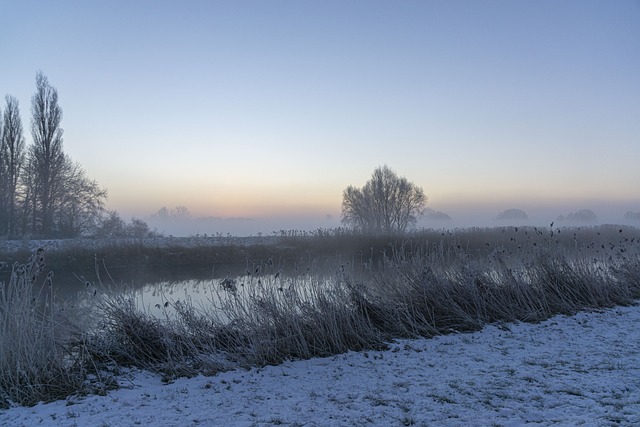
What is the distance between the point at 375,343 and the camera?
6.20 m

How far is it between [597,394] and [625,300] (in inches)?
251

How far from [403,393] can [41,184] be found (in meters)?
32.2

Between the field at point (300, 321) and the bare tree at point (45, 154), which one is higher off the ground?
the bare tree at point (45, 154)

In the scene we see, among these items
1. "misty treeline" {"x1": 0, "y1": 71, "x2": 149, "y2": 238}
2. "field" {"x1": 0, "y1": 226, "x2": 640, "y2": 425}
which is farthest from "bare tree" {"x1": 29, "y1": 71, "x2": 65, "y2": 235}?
"field" {"x1": 0, "y1": 226, "x2": 640, "y2": 425}

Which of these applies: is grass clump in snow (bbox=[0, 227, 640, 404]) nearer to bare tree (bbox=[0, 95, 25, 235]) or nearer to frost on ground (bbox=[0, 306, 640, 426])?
frost on ground (bbox=[0, 306, 640, 426])

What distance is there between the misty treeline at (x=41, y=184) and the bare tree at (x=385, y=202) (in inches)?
967

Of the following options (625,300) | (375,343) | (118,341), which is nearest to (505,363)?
(375,343)

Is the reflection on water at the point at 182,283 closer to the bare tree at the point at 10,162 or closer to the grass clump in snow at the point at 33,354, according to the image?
the grass clump in snow at the point at 33,354

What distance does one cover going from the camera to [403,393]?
13.9 ft

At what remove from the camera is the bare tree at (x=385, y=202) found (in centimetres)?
4669

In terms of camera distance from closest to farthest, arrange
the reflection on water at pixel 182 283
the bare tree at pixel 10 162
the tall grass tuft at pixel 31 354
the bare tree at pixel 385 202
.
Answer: the tall grass tuft at pixel 31 354 < the reflection on water at pixel 182 283 < the bare tree at pixel 10 162 < the bare tree at pixel 385 202

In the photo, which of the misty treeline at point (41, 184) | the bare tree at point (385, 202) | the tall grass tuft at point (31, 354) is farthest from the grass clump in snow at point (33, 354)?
the bare tree at point (385, 202)

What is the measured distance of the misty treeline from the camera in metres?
28.1

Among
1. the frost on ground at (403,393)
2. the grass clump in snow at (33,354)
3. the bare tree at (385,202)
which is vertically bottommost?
the frost on ground at (403,393)
